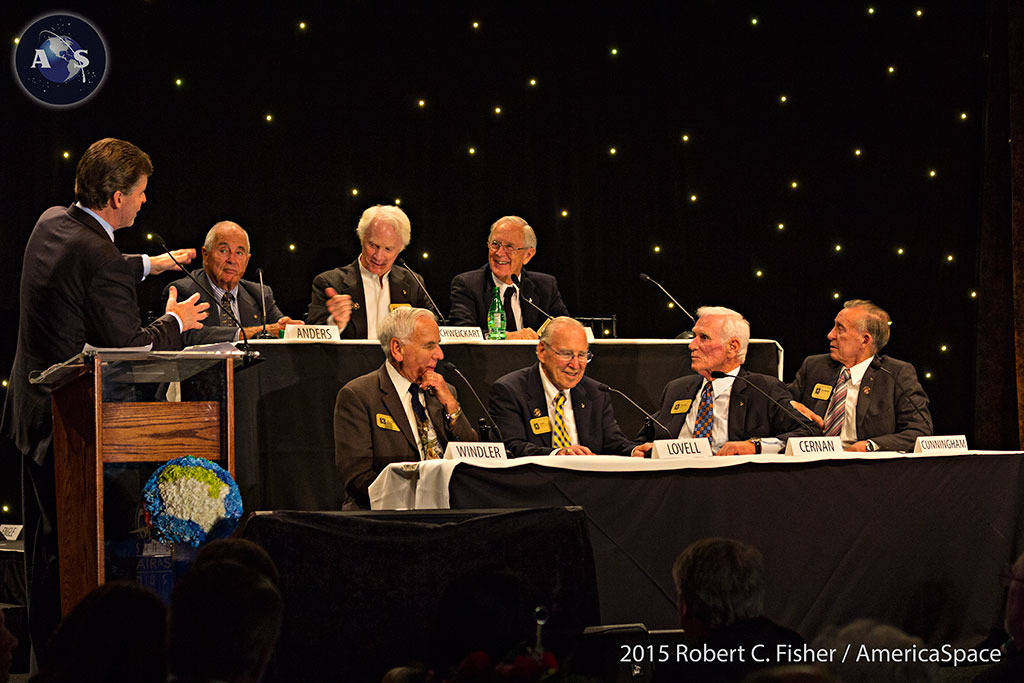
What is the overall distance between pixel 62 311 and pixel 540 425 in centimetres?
190

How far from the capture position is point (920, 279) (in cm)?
700

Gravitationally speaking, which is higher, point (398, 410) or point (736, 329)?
point (736, 329)

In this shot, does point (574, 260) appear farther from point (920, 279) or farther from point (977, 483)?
point (977, 483)

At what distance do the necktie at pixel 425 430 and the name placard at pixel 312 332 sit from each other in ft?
2.13

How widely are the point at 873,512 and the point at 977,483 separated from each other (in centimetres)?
44

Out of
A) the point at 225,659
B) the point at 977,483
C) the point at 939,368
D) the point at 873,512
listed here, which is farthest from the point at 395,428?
the point at 939,368

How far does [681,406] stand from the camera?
189 inches

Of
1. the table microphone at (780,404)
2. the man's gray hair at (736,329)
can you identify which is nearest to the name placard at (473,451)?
the table microphone at (780,404)

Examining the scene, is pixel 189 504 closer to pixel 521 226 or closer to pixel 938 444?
pixel 938 444

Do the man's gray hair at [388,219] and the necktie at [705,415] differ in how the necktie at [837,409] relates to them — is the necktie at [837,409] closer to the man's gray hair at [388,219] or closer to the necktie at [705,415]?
the necktie at [705,415]

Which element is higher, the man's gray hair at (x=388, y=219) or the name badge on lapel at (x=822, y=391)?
the man's gray hair at (x=388, y=219)

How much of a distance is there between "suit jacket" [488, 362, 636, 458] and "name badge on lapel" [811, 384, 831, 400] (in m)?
1.27

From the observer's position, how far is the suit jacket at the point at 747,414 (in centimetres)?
468

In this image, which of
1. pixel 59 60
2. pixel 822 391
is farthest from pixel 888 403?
pixel 59 60
